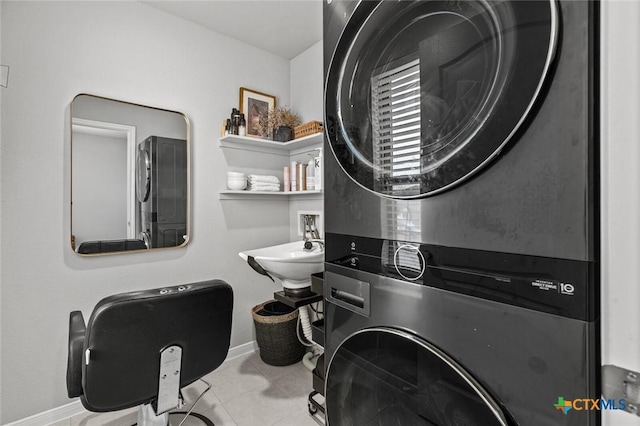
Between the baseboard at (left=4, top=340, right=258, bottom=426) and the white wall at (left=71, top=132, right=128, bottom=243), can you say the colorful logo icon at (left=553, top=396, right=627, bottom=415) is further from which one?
the baseboard at (left=4, top=340, right=258, bottom=426)

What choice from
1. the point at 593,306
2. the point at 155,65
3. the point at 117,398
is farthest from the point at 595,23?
the point at 155,65

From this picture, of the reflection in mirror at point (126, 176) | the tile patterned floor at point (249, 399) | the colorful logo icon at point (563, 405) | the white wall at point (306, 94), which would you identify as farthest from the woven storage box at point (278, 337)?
the colorful logo icon at point (563, 405)

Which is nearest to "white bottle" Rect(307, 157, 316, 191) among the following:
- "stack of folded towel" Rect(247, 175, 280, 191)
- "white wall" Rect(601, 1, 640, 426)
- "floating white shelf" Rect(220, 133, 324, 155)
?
"floating white shelf" Rect(220, 133, 324, 155)

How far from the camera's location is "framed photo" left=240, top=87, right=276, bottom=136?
235 centimetres

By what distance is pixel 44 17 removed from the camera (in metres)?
1.61

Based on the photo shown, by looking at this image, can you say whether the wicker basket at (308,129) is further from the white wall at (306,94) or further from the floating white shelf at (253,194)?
the floating white shelf at (253,194)

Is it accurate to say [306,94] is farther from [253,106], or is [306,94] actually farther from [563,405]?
[563,405]

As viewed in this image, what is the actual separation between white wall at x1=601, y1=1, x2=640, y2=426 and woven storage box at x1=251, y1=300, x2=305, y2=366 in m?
1.93

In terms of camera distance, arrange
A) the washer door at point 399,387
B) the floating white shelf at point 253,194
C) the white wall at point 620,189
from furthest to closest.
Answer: the floating white shelf at point 253,194
the washer door at point 399,387
the white wall at point 620,189

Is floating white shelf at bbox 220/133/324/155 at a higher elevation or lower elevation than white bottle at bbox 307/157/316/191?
higher

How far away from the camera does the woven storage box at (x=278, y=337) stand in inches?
85.0

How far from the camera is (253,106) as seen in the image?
7.87 ft

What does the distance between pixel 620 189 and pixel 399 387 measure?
592mm

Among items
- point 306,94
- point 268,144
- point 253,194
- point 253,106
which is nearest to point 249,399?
point 253,194
